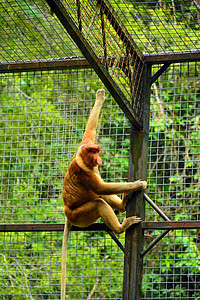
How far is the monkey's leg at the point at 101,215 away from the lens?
595 cm

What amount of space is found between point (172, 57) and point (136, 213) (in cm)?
185

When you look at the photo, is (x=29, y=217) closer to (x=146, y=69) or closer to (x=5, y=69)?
(x=5, y=69)

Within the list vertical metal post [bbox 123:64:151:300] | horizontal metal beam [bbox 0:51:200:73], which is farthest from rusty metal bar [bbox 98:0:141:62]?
vertical metal post [bbox 123:64:151:300]

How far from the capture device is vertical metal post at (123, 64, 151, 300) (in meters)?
5.93

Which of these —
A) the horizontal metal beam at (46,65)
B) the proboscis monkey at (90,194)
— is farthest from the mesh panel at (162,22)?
the proboscis monkey at (90,194)

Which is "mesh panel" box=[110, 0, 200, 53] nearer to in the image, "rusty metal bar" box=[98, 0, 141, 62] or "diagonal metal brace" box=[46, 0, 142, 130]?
"rusty metal bar" box=[98, 0, 141, 62]

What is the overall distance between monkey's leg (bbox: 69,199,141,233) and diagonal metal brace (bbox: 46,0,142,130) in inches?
39.7

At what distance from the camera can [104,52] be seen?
525 centimetres

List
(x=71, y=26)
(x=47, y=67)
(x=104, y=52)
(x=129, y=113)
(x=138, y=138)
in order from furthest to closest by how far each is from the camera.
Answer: (x=47, y=67)
(x=138, y=138)
(x=129, y=113)
(x=104, y=52)
(x=71, y=26)

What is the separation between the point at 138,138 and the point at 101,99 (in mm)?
677

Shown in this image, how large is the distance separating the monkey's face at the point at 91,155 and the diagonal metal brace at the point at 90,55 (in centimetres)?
52

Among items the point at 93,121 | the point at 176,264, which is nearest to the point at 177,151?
the point at 176,264

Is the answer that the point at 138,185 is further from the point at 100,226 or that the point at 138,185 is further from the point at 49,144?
the point at 49,144

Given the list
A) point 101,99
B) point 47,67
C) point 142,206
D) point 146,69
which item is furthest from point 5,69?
point 142,206
